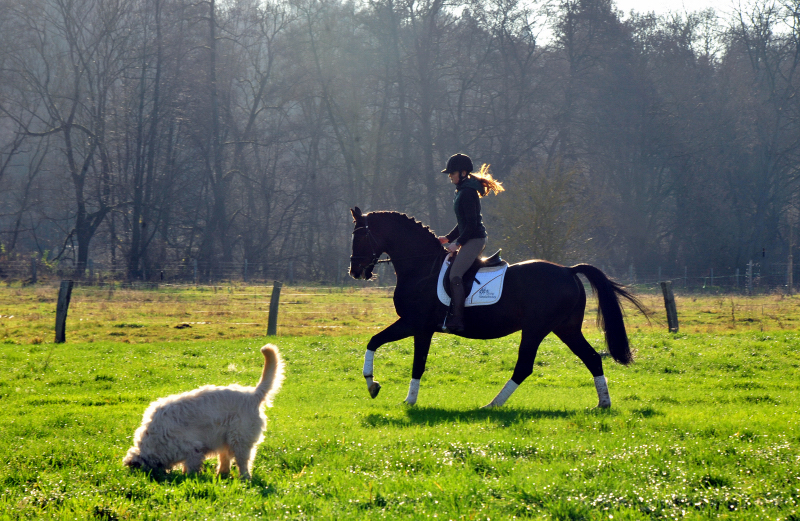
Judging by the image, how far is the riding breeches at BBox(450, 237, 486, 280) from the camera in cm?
927

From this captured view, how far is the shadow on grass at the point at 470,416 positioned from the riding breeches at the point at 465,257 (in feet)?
6.16

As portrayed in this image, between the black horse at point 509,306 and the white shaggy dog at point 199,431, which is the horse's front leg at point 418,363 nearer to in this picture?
the black horse at point 509,306

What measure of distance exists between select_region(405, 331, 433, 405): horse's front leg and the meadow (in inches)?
8.5

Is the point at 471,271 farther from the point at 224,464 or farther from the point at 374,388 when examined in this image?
Result: the point at 224,464

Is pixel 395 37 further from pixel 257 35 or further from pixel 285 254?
pixel 285 254

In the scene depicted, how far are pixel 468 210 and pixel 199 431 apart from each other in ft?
16.4

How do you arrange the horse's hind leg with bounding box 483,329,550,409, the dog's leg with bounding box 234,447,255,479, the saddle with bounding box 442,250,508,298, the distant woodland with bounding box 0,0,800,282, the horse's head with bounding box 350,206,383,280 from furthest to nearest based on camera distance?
the distant woodland with bounding box 0,0,800,282
the horse's head with bounding box 350,206,383,280
the saddle with bounding box 442,250,508,298
the horse's hind leg with bounding box 483,329,550,409
the dog's leg with bounding box 234,447,255,479

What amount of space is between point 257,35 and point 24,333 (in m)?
29.6

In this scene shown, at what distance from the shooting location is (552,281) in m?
9.10

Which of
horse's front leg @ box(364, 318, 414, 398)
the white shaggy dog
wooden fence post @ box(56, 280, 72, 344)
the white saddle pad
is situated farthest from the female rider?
wooden fence post @ box(56, 280, 72, 344)

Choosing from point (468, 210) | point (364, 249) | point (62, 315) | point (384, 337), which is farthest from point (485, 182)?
point (62, 315)

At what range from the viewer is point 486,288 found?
928cm

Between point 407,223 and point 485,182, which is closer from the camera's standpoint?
point 485,182

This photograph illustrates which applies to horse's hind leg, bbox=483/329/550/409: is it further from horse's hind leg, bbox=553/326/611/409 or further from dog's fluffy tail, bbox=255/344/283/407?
dog's fluffy tail, bbox=255/344/283/407
